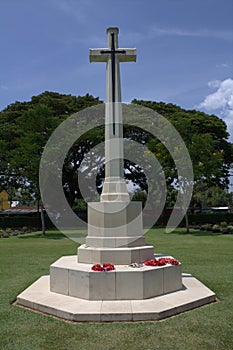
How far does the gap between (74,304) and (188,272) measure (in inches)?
173

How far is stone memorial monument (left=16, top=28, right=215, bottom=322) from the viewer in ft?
19.2

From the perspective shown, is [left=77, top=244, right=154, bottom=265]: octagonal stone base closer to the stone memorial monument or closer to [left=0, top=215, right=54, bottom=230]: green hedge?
the stone memorial monument

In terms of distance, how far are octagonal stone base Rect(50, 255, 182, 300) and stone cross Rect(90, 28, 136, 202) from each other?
201 cm

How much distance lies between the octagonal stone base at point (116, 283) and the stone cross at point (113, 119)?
2.01 meters

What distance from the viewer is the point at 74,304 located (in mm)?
6016

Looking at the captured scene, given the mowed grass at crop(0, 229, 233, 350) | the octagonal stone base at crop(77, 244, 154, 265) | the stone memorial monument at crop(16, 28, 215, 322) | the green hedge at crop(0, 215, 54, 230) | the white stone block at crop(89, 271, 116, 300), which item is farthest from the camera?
the green hedge at crop(0, 215, 54, 230)

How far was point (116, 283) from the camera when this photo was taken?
634 cm

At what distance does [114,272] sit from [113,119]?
3.81m

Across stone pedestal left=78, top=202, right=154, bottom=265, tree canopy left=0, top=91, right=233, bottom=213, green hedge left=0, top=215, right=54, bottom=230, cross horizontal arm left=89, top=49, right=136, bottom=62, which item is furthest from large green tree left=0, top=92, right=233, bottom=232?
stone pedestal left=78, top=202, right=154, bottom=265

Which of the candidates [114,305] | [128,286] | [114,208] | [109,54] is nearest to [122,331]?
[114,305]

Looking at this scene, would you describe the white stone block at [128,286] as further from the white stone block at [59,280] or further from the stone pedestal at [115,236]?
the white stone block at [59,280]

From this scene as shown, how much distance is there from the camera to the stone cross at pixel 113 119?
317 inches

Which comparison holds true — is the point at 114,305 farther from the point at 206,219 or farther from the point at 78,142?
the point at 206,219

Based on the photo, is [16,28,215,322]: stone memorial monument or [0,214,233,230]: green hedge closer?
[16,28,215,322]: stone memorial monument
